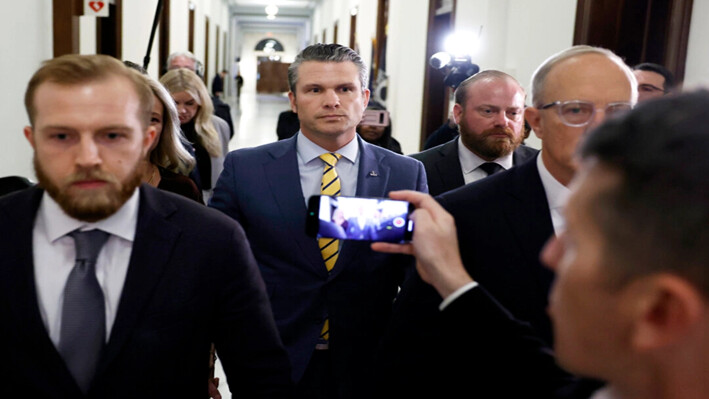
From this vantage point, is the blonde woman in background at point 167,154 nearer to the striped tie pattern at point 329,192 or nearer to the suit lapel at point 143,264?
the striped tie pattern at point 329,192

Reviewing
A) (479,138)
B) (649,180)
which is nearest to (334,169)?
(479,138)

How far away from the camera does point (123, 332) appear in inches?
58.7

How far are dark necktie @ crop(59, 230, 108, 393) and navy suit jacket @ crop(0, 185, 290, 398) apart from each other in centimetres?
4

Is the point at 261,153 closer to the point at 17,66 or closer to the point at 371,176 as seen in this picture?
the point at 371,176

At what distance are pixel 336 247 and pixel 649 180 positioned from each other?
175cm

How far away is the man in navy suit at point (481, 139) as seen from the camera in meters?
3.23

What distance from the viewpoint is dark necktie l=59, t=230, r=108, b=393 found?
148 cm

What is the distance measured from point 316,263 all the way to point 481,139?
1249 mm

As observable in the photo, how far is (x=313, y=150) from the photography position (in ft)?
8.55

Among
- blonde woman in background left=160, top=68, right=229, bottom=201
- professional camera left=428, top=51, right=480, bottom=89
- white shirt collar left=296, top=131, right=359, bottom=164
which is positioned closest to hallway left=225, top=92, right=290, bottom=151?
professional camera left=428, top=51, right=480, bottom=89

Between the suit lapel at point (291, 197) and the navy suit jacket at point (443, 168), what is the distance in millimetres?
805

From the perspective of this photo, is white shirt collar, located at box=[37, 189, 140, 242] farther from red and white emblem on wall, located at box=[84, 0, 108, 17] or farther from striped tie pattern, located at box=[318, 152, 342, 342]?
red and white emblem on wall, located at box=[84, 0, 108, 17]

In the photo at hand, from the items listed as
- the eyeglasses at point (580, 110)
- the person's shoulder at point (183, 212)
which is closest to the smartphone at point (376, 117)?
the eyeglasses at point (580, 110)

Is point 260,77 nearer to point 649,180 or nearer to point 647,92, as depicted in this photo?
point 647,92
